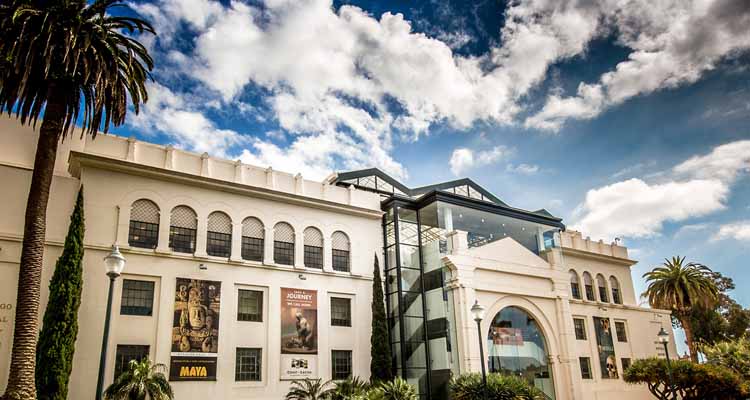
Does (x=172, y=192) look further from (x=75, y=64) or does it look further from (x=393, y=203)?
(x=393, y=203)

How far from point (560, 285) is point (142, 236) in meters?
25.4

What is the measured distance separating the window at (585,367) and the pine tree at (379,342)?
16.1 meters

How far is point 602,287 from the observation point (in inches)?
1700

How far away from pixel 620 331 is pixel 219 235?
3091cm

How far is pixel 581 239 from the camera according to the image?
43125mm

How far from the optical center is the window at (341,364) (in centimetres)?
2972

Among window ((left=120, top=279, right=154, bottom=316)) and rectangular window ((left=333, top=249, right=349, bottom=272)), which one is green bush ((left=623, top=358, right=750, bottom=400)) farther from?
window ((left=120, top=279, right=154, bottom=316))

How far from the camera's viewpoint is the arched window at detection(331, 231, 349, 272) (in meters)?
32.1

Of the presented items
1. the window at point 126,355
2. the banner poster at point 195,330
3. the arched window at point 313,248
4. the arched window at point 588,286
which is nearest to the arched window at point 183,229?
the banner poster at point 195,330

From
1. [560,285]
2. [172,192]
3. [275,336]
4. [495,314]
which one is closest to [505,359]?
[495,314]

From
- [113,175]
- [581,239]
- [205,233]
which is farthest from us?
[581,239]

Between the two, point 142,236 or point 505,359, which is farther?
point 505,359

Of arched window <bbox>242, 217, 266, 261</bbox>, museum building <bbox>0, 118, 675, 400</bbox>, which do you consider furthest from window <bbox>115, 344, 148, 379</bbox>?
arched window <bbox>242, 217, 266, 261</bbox>

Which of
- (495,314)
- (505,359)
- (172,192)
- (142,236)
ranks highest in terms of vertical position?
(172,192)
